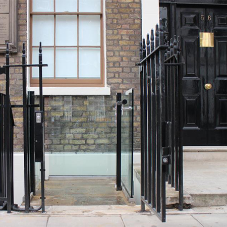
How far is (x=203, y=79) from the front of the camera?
270 inches

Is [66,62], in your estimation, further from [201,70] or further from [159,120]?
[159,120]

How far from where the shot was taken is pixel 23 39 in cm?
661

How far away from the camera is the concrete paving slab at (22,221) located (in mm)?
3818

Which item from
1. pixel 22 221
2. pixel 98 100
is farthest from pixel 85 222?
pixel 98 100

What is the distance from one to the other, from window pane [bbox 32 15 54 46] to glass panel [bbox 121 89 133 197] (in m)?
2.18

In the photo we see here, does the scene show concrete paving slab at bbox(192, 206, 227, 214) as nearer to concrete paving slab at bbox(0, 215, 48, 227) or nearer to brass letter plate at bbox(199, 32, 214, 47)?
concrete paving slab at bbox(0, 215, 48, 227)

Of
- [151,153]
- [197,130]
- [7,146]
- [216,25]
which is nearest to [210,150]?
[197,130]

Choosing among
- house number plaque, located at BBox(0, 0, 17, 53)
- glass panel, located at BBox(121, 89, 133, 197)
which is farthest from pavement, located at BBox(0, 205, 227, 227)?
house number plaque, located at BBox(0, 0, 17, 53)

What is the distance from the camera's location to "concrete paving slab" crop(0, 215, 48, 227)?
150 inches

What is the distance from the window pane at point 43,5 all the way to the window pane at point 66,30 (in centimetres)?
23

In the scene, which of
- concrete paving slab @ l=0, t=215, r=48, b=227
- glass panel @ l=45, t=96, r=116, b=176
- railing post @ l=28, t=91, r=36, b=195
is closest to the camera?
concrete paving slab @ l=0, t=215, r=48, b=227

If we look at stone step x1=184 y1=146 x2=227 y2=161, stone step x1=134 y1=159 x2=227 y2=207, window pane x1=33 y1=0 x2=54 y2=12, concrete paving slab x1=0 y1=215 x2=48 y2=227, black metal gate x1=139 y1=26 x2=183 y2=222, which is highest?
window pane x1=33 y1=0 x2=54 y2=12

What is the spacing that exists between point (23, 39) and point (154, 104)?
3781 millimetres

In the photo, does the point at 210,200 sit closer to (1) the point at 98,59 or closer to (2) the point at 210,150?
(2) the point at 210,150
